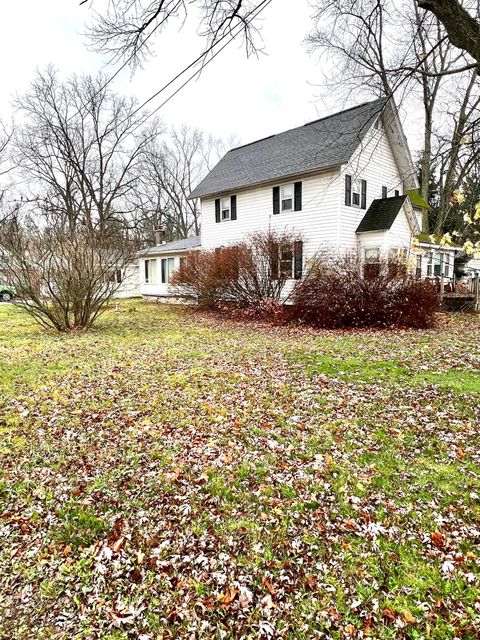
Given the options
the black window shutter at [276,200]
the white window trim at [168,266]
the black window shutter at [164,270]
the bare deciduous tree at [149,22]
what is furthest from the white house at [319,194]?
the bare deciduous tree at [149,22]

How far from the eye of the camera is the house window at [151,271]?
23.0 meters

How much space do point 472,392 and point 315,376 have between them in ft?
7.07

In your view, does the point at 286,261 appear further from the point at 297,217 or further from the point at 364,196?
the point at 364,196

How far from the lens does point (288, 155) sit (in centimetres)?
1593

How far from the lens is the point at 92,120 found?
88.1 ft

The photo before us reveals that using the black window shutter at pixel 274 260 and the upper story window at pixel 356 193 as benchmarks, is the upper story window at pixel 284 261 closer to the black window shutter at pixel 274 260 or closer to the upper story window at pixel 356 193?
the black window shutter at pixel 274 260

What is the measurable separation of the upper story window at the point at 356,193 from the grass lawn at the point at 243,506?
9.68 meters

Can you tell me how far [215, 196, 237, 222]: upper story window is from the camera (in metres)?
17.3

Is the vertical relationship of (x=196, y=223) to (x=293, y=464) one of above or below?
above

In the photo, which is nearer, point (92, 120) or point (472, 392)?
point (472, 392)

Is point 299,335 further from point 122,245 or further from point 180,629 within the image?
point 180,629

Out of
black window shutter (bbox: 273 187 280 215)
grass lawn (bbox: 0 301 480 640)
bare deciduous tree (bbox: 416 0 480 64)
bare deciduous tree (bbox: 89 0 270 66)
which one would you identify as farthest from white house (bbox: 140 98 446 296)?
grass lawn (bbox: 0 301 480 640)

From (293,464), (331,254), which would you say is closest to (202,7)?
(293,464)

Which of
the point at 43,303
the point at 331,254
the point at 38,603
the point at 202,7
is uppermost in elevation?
the point at 202,7
